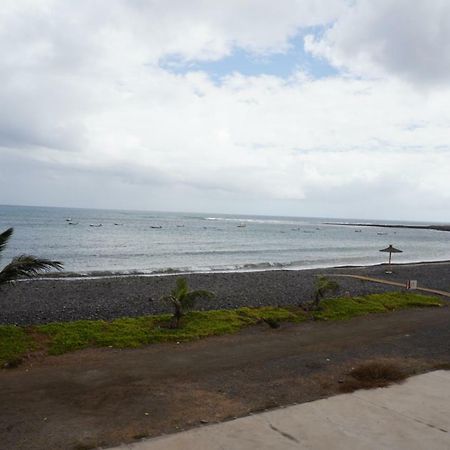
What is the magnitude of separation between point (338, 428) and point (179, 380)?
318 centimetres

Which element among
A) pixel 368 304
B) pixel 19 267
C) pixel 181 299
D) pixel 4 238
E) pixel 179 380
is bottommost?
pixel 179 380

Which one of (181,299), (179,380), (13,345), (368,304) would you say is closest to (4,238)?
(13,345)

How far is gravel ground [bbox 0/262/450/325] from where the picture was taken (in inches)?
627

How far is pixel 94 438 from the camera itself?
5742mm

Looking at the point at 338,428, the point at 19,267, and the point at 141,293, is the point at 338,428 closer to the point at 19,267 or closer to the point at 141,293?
the point at 19,267

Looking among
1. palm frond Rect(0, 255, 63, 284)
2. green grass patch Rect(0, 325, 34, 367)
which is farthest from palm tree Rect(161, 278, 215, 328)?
green grass patch Rect(0, 325, 34, 367)

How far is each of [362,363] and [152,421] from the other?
16.1 feet

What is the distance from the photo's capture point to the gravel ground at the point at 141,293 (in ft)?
52.3

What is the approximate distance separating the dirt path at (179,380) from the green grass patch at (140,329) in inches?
18.8

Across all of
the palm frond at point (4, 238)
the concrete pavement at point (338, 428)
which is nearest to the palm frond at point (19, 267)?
the palm frond at point (4, 238)

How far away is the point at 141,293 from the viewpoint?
20641mm

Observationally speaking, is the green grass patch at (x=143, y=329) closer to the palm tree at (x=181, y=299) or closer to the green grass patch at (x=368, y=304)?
the palm tree at (x=181, y=299)

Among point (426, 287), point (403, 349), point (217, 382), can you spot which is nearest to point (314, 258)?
point (426, 287)

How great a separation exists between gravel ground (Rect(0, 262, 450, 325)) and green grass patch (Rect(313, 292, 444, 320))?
2.61 meters
